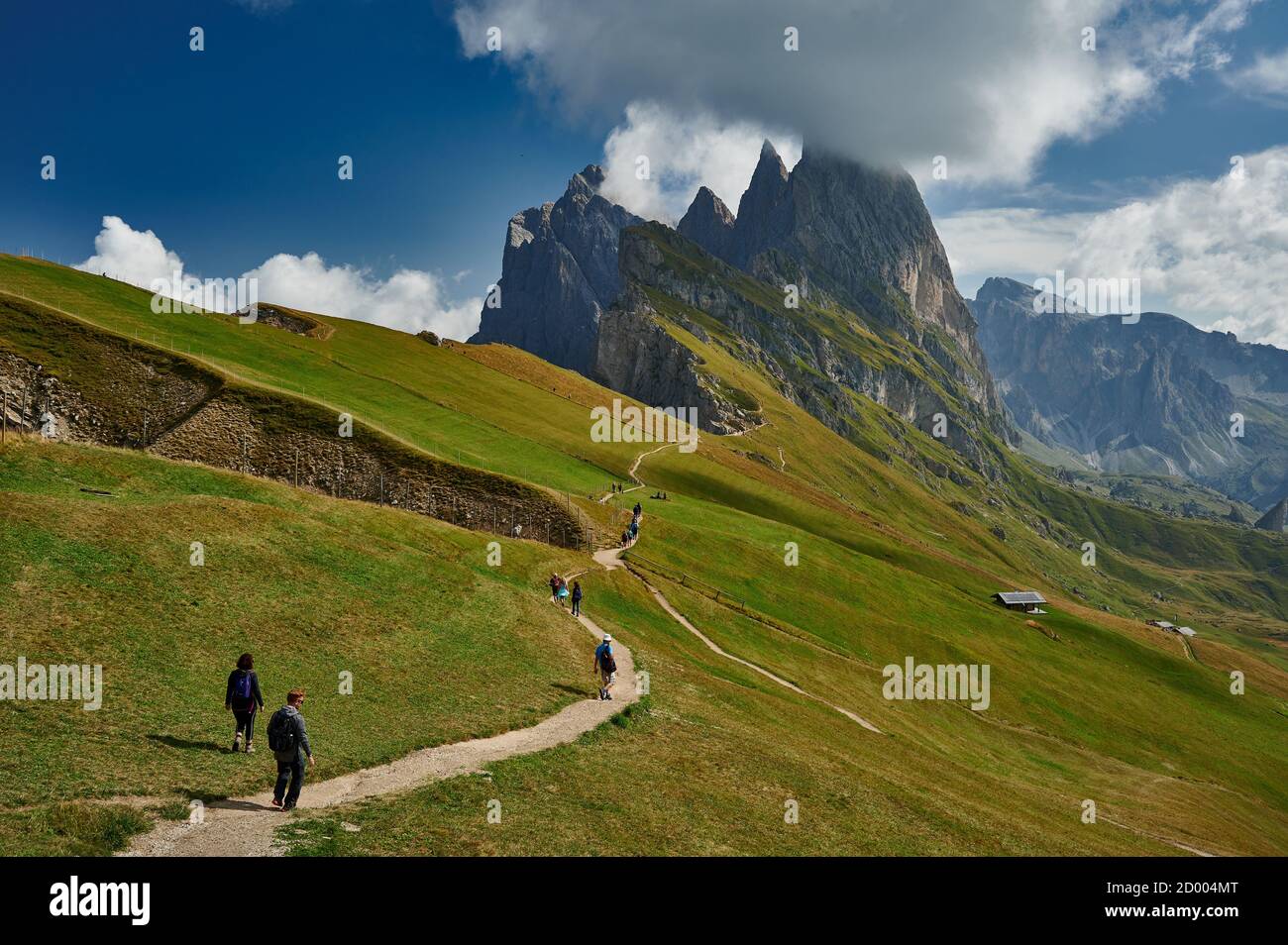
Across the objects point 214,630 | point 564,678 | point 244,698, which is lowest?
point 564,678

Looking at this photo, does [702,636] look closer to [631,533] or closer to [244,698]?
[631,533]

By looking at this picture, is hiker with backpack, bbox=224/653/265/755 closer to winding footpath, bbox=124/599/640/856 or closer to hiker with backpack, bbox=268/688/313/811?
winding footpath, bbox=124/599/640/856

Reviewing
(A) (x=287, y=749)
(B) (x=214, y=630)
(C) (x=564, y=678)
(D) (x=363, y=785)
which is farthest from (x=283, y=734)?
(C) (x=564, y=678)

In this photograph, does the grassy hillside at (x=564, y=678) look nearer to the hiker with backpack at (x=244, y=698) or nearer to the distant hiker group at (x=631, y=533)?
the hiker with backpack at (x=244, y=698)

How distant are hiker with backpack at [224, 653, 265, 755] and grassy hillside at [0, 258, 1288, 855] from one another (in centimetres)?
89

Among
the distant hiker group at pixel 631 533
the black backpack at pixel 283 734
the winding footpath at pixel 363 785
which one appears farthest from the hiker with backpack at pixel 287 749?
the distant hiker group at pixel 631 533

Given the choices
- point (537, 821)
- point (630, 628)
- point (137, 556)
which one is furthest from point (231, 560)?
point (630, 628)

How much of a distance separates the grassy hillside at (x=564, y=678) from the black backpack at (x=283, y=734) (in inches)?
75.3

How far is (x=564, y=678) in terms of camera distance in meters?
36.9

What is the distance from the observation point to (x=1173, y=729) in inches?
3440

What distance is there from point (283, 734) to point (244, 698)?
432 cm

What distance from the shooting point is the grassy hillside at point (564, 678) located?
21.9 metres
